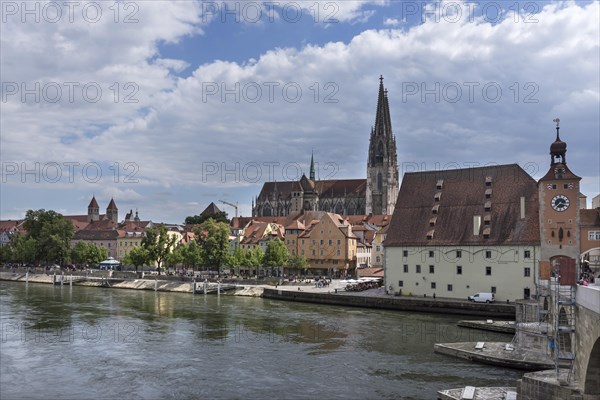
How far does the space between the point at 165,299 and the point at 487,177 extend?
42.2 m

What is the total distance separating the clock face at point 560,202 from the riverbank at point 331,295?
10139 millimetres

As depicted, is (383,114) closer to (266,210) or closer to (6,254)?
(266,210)

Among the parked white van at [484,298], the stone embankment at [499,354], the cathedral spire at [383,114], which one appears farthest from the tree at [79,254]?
the stone embankment at [499,354]

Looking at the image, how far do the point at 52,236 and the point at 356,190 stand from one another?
89149 millimetres

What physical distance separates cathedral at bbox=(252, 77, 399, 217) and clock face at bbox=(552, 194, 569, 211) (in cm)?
11110

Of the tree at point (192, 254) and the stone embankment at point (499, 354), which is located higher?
the tree at point (192, 254)

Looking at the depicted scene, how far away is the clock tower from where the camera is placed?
184ft

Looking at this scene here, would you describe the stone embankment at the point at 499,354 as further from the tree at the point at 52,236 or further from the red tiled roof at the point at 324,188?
the red tiled roof at the point at 324,188

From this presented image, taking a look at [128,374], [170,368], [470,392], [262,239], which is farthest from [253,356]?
[262,239]

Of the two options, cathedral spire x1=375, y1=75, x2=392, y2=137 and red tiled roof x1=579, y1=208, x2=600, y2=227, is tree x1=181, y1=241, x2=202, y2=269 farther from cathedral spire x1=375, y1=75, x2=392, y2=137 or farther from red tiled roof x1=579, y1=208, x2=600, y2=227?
cathedral spire x1=375, y1=75, x2=392, y2=137

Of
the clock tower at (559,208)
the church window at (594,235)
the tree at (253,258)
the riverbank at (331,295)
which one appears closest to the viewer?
the clock tower at (559,208)

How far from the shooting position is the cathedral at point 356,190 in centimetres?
17238

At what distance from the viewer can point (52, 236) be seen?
127 metres

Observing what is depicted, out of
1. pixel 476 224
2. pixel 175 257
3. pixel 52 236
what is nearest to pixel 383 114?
pixel 175 257
